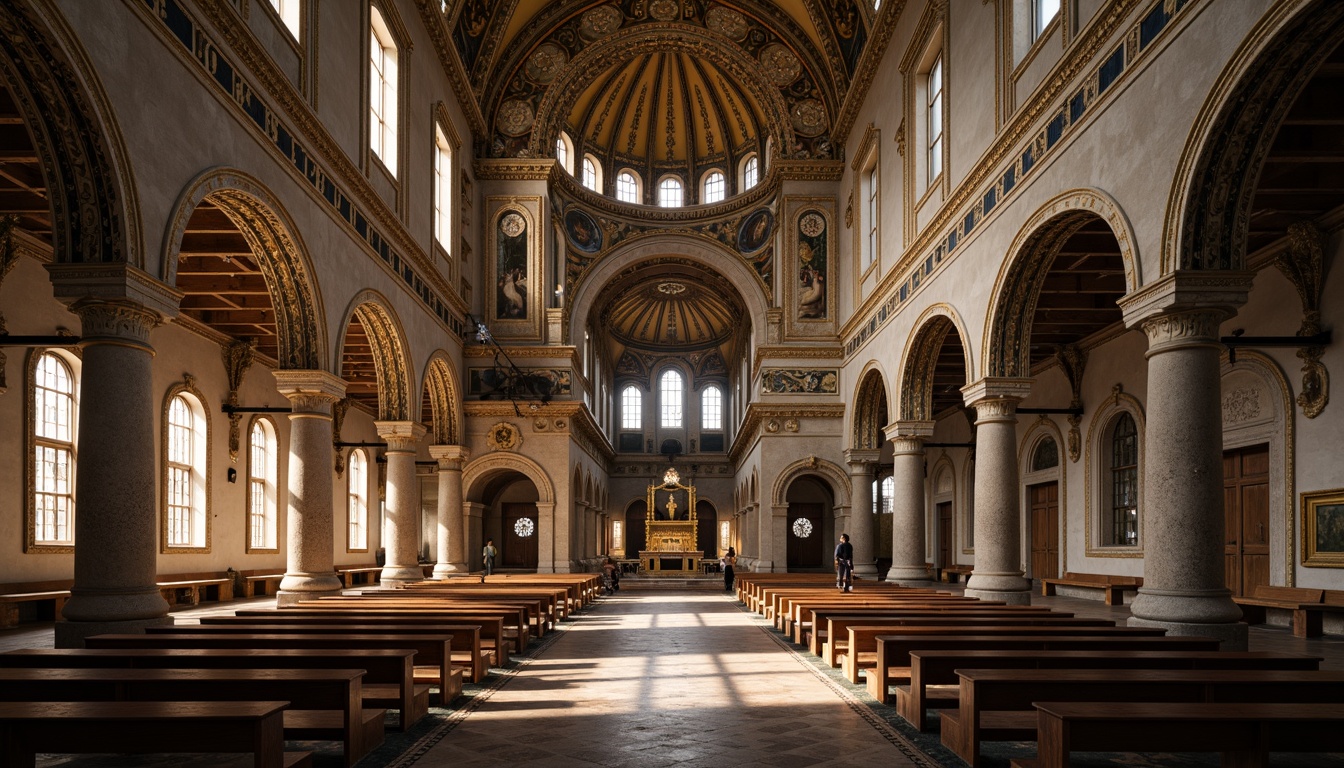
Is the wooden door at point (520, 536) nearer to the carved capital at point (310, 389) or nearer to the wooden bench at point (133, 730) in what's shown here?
the carved capital at point (310, 389)

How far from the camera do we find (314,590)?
16.7 meters

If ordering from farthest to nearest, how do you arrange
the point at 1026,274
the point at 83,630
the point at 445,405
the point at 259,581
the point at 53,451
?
the point at 445,405 → the point at 259,581 → the point at 53,451 → the point at 1026,274 → the point at 83,630

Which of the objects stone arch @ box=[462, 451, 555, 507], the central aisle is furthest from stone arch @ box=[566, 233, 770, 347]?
the central aisle

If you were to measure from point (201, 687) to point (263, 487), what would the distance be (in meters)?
21.7

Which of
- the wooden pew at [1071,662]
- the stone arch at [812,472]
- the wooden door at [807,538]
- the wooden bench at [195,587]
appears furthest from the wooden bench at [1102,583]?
the wooden door at [807,538]

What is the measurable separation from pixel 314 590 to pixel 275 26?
8.96 metres

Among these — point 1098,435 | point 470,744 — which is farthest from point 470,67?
point 470,744

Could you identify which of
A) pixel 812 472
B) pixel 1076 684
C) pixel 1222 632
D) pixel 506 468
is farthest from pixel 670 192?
pixel 1076 684

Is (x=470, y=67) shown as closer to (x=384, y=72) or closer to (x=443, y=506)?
(x=384, y=72)

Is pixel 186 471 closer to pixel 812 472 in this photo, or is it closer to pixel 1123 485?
pixel 812 472

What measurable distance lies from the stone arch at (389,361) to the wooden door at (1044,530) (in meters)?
16.4

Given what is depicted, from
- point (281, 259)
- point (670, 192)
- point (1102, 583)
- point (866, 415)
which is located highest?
point (670, 192)

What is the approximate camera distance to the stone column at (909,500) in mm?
23094

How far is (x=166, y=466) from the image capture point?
20.6 metres
